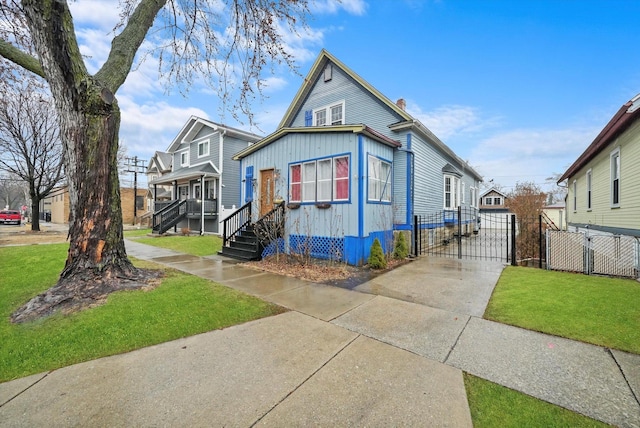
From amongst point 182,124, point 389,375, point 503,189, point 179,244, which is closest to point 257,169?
point 179,244

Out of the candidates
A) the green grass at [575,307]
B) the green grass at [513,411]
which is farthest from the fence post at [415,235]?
the green grass at [513,411]

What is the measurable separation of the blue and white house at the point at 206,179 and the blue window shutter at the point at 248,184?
6266 mm

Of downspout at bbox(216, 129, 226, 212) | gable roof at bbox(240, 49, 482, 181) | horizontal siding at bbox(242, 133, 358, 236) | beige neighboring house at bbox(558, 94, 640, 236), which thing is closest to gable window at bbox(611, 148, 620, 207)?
beige neighboring house at bbox(558, 94, 640, 236)

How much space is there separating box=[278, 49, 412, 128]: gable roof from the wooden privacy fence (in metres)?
6.38

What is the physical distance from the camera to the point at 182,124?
67.6ft

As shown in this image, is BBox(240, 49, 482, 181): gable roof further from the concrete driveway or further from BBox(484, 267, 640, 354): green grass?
BBox(484, 267, 640, 354): green grass

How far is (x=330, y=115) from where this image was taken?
13312mm

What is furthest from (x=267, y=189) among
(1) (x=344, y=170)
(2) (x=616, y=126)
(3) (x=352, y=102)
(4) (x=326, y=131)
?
(2) (x=616, y=126)

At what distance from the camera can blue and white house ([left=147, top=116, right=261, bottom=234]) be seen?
1762 cm

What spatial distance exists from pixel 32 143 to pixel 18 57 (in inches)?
734

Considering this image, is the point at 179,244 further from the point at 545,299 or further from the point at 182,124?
the point at 545,299

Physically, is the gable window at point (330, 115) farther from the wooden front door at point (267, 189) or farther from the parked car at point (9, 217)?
the parked car at point (9, 217)

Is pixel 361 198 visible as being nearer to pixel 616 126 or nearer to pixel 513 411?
pixel 513 411

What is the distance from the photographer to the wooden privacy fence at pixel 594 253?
6.44 metres
